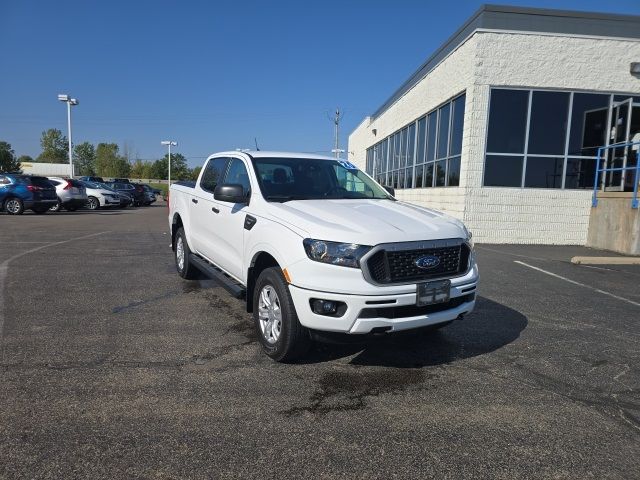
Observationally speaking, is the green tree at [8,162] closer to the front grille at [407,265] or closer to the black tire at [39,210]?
the black tire at [39,210]

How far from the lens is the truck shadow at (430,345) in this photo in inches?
163

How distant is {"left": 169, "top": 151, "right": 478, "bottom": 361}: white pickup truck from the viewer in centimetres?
350

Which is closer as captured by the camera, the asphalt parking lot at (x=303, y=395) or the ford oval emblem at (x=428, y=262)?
the asphalt parking lot at (x=303, y=395)

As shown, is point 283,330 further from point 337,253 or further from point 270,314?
point 337,253

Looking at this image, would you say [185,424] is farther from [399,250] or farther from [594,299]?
[594,299]

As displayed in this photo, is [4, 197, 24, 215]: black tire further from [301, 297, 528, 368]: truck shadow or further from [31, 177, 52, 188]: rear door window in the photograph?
[301, 297, 528, 368]: truck shadow

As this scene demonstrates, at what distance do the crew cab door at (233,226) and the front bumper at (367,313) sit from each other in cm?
123

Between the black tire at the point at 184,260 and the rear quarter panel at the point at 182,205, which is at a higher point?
the rear quarter panel at the point at 182,205

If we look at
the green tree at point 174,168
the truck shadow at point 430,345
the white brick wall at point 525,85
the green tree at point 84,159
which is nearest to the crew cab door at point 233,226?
the truck shadow at point 430,345

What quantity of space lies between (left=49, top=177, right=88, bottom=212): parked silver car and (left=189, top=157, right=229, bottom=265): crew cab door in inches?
708

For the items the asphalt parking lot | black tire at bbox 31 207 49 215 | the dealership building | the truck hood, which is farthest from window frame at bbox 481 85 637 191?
black tire at bbox 31 207 49 215

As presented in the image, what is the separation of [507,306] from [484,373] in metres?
2.46

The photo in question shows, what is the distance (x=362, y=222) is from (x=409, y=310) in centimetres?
79

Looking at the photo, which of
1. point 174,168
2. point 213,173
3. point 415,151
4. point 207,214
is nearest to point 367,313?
point 207,214
